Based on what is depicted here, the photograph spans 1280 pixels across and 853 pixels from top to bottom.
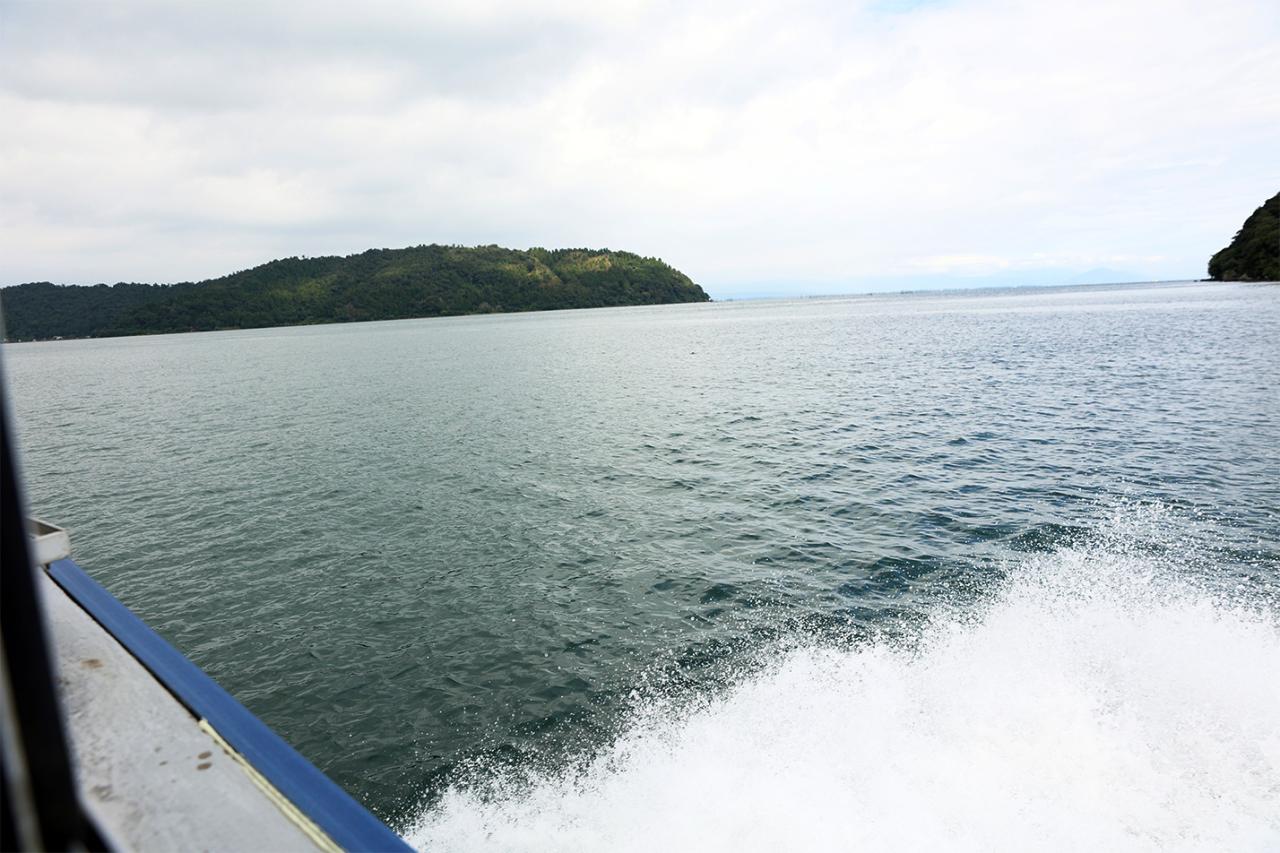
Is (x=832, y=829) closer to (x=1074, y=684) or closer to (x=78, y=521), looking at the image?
(x=1074, y=684)

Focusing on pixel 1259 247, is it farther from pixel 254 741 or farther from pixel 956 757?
pixel 254 741

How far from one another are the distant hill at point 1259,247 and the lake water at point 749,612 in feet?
628

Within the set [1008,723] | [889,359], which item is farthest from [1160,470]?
[889,359]

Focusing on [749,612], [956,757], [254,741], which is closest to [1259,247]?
[749,612]

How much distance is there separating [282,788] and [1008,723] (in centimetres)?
1035

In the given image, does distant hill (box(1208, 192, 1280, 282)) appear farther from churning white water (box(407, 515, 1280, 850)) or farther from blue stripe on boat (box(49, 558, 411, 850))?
blue stripe on boat (box(49, 558, 411, 850))

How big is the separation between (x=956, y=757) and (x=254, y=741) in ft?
30.5

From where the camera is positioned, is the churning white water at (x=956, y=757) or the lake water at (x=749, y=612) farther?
the lake water at (x=749, y=612)

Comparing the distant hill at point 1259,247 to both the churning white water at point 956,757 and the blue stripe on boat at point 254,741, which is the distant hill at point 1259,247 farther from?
the blue stripe on boat at point 254,741

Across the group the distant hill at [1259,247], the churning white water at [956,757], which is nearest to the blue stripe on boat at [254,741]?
the churning white water at [956,757]

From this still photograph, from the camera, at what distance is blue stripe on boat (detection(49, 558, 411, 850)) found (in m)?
4.19

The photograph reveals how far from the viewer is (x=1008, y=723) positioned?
10188mm

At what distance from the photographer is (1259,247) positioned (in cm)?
17438

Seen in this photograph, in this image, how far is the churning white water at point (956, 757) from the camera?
841 cm
